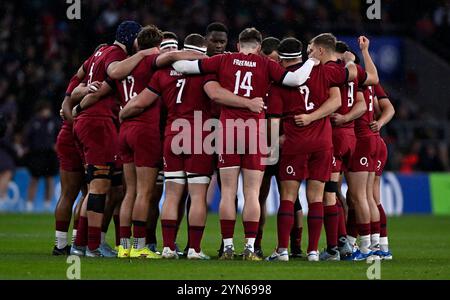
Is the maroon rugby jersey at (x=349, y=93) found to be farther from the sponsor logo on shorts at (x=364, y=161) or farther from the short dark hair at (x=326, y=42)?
the sponsor logo on shorts at (x=364, y=161)

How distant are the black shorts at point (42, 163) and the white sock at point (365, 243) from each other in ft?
42.4

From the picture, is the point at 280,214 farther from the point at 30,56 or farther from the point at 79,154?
the point at 30,56

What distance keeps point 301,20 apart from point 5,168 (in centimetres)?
1025

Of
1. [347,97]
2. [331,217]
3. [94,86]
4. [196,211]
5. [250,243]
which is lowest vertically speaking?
[250,243]

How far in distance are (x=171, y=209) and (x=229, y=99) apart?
1490 millimetres

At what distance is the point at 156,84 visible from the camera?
44.2 ft

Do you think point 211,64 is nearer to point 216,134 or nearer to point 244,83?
point 244,83

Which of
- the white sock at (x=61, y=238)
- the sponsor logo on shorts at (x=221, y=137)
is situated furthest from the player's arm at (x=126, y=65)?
the white sock at (x=61, y=238)

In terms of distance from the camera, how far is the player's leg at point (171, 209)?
43.9ft

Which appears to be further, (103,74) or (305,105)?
(103,74)

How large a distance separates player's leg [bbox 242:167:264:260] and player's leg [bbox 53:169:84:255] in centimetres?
235

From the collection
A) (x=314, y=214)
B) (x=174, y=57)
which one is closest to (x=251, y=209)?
(x=314, y=214)

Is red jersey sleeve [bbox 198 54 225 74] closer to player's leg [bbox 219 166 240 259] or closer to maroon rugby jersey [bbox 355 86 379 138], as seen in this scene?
player's leg [bbox 219 166 240 259]

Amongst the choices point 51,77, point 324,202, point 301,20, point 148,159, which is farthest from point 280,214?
point 301,20
